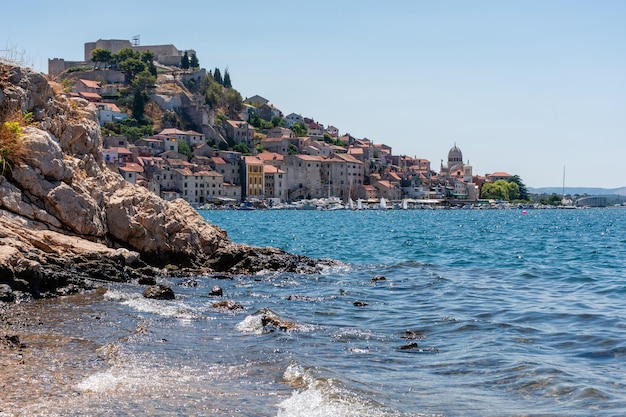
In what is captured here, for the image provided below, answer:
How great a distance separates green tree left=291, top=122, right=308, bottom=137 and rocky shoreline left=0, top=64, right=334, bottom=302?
457 ft

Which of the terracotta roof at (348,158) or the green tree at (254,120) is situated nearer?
the terracotta roof at (348,158)

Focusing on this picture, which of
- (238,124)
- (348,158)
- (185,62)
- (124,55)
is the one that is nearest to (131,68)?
(124,55)

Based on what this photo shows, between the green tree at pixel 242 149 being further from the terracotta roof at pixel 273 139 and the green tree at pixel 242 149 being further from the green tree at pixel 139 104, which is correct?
the green tree at pixel 139 104

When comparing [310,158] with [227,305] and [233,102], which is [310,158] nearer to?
[233,102]

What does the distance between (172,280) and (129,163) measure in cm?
9979

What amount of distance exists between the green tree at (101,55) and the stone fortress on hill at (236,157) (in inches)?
108

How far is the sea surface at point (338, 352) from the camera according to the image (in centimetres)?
870

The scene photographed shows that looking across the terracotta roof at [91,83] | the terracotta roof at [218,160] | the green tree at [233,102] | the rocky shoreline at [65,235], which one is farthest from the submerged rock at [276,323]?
the green tree at [233,102]

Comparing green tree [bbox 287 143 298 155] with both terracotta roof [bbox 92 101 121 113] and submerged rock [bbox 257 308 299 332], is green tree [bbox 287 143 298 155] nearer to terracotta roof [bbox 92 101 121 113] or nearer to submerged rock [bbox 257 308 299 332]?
terracotta roof [bbox 92 101 121 113]

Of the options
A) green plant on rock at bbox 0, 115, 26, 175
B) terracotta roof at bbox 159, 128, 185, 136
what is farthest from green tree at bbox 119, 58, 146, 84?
green plant on rock at bbox 0, 115, 26, 175

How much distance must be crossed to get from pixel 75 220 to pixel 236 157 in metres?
119

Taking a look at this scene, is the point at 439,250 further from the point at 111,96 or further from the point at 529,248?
the point at 111,96

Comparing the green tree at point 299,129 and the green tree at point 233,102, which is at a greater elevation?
the green tree at point 233,102

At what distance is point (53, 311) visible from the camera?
1302 cm
